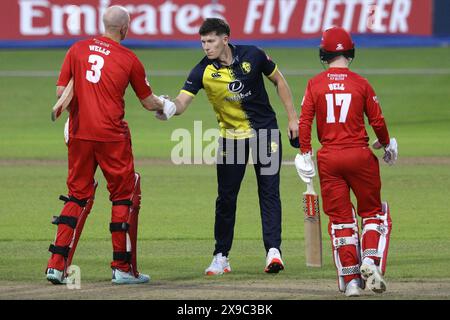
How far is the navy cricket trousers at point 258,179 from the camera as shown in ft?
35.3

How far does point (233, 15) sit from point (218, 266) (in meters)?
18.4

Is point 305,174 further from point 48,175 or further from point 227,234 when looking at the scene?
point 48,175

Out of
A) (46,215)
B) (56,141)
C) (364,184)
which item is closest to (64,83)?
(364,184)

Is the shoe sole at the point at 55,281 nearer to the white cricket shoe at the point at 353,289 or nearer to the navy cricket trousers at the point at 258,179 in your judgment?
the navy cricket trousers at the point at 258,179

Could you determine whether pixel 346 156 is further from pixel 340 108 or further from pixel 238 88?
pixel 238 88

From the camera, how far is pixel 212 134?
910 inches

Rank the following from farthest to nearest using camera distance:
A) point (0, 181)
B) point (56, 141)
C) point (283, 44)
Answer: point (283, 44)
point (56, 141)
point (0, 181)

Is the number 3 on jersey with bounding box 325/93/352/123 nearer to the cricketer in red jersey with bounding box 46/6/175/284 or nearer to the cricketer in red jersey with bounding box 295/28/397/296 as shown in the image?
the cricketer in red jersey with bounding box 295/28/397/296

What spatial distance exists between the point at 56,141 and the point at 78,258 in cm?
1136

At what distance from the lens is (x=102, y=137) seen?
9.86 m

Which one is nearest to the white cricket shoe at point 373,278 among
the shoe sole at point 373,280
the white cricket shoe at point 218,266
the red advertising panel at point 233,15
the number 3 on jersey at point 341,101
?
the shoe sole at point 373,280

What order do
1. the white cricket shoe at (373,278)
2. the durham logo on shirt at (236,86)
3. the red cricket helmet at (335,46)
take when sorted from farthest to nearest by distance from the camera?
the durham logo on shirt at (236,86) < the red cricket helmet at (335,46) < the white cricket shoe at (373,278)

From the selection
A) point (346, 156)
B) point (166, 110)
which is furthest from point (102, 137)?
point (346, 156)

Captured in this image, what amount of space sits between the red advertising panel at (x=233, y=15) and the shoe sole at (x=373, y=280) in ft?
64.1
